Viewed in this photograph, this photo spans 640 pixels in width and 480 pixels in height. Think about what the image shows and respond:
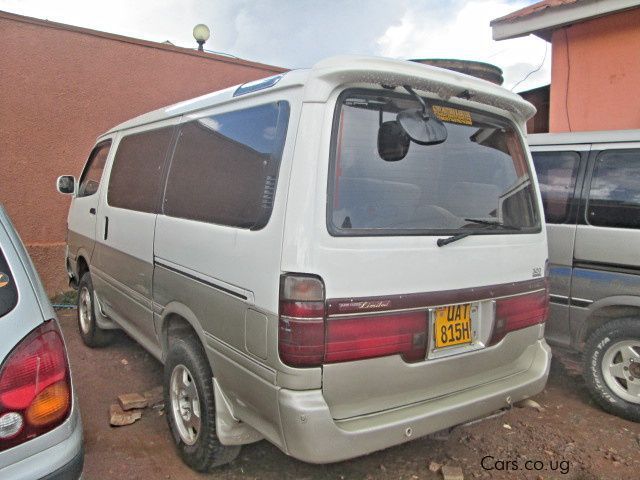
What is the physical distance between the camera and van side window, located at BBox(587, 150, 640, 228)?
11.9 feet

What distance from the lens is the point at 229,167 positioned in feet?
8.60

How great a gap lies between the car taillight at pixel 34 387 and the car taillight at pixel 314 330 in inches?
31.4

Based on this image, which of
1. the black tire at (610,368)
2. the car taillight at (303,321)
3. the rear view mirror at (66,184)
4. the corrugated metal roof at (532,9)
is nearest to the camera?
the car taillight at (303,321)

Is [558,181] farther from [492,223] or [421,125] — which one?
[421,125]

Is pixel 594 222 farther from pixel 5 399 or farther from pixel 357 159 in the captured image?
pixel 5 399

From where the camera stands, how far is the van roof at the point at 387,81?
7.03 feet

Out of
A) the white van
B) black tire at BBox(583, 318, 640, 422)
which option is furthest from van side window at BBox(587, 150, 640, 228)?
the white van

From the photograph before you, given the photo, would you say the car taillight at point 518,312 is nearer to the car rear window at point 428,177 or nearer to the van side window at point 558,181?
the car rear window at point 428,177

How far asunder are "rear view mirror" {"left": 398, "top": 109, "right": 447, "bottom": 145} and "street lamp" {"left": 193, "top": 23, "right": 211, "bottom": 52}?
664cm

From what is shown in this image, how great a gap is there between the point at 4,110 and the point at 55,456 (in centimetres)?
553

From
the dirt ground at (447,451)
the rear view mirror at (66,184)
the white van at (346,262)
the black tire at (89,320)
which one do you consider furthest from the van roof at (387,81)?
the rear view mirror at (66,184)

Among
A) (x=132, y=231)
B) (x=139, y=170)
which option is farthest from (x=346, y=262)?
(x=139, y=170)

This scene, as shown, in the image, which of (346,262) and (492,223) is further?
(492,223)

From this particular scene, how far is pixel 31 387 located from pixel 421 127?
178cm
